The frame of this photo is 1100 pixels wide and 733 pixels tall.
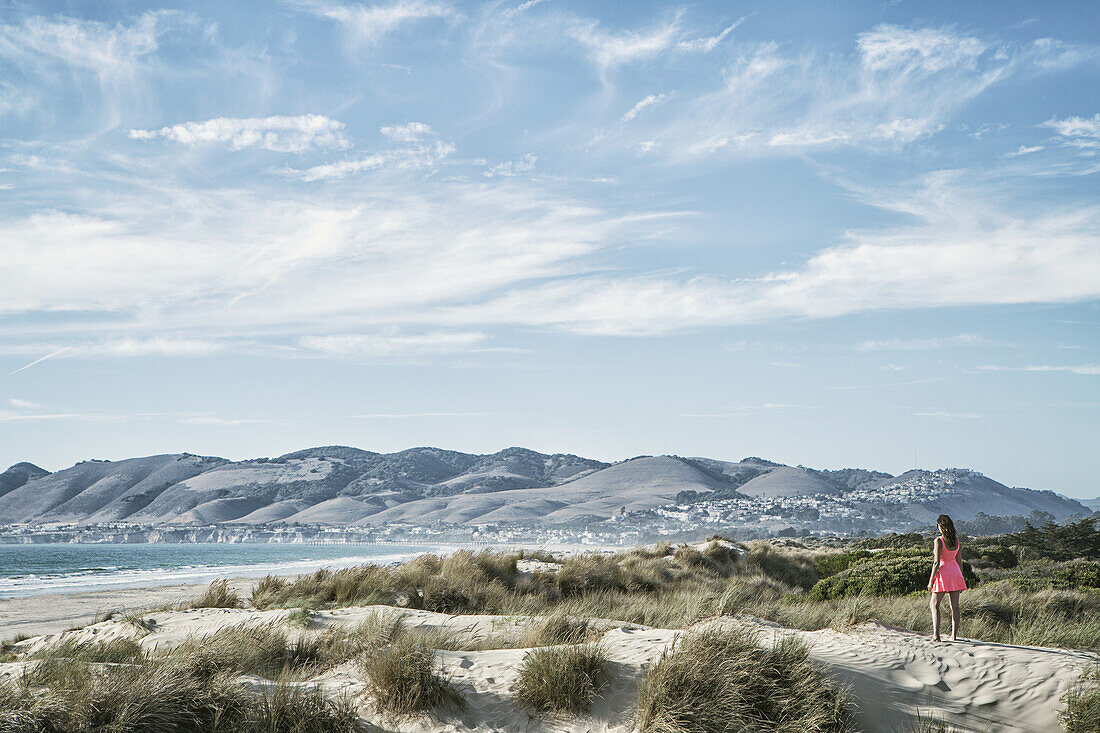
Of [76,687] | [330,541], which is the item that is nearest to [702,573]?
[76,687]

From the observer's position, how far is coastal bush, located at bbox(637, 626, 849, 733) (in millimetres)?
6707

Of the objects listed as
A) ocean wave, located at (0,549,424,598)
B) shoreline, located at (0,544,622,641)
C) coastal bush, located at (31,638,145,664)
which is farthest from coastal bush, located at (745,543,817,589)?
coastal bush, located at (31,638,145,664)

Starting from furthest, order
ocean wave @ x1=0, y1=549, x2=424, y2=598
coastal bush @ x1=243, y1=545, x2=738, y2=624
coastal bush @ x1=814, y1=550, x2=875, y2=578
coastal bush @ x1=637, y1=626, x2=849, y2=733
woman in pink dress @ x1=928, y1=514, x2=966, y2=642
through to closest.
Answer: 1. ocean wave @ x1=0, y1=549, x2=424, y2=598
2. coastal bush @ x1=814, y1=550, x2=875, y2=578
3. coastal bush @ x1=243, y1=545, x2=738, y2=624
4. woman in pink dress @ x1=928, y1=514, x2=966, y2=642
5. coastal bush @ x1=637, y1=626, x2=849, y2=733

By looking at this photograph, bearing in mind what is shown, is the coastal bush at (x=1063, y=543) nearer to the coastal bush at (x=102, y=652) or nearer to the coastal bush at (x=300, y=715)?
the coastal bush at (x=300, y=715)

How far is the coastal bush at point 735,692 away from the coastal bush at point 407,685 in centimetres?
193

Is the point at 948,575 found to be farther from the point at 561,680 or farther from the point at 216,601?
the point at 216,601

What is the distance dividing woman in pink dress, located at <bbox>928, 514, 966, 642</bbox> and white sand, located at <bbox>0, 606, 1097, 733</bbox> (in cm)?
35

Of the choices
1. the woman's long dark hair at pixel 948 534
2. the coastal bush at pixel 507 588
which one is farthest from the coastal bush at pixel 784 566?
the woman's long dark hair at pixel 948 534

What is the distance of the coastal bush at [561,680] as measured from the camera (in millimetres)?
7227

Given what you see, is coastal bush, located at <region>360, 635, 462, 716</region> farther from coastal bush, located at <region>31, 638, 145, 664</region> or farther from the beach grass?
the beach grass

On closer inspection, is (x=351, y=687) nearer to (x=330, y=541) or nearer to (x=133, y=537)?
(x=330, y=541)

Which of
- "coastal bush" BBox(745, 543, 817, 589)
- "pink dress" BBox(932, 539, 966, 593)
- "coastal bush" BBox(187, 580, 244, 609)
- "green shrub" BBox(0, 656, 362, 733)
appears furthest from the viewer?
"coastal bush" BBox(745, 543, 817, 589)

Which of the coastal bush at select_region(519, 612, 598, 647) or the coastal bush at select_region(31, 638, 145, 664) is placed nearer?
the coastal bush at select_region(31, 638, 145, 664)

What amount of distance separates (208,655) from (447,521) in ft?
523
